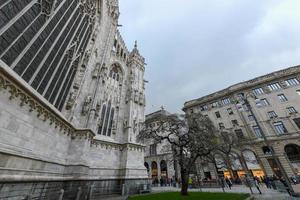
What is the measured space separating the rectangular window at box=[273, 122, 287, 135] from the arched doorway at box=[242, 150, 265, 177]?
256 inches

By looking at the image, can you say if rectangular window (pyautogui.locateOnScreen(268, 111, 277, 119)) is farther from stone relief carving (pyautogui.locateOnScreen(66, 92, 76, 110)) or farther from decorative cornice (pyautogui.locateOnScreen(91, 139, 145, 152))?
stone relief carving (pyautogui.locateOnScreen(66, 92, 76, 110))

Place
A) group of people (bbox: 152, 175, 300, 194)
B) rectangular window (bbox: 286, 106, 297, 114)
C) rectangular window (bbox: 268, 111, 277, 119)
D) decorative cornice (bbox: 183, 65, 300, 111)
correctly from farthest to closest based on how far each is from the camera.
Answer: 1. decorative cornice (bbox: 183, 65, 300, 111)
2. rectangular window (bbox: 268, 111, 277, 119)
3. rectangular window (bbox: 286, 106, 297, 114)
4. group of people (bbox: 152, 175, 300, 194)

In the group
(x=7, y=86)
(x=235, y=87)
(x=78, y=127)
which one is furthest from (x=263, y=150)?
(x=7, y=86)

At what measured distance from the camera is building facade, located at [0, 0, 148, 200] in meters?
7.09

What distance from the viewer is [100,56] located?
1961 cm

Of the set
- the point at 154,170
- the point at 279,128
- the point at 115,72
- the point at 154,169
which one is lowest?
the point at 154,170

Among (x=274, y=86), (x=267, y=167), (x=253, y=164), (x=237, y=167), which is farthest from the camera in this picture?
(x=274, y=86)

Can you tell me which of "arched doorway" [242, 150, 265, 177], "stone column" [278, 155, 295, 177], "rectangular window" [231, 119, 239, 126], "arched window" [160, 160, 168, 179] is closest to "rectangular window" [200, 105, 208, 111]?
"rectangular window" [231, 119, 239, 126]

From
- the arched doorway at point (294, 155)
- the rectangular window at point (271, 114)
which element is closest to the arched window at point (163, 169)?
the arched doorway at point (294, 155)

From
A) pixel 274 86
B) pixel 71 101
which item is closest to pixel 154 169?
pixel 71 101

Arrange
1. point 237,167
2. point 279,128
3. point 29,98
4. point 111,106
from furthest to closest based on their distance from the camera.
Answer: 1. point 237,167
2. point 279,128
3. point 111,106
4. point 29,98

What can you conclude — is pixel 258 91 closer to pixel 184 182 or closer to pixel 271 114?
pixel 271 114

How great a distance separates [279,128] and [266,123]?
2156 mm

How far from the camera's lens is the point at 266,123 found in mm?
30062
